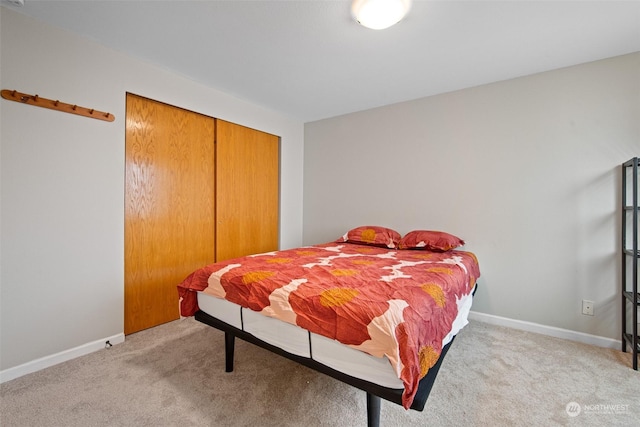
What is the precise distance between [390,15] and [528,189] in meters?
1.98

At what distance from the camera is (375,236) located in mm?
2953

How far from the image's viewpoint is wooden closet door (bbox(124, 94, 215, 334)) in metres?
2.29

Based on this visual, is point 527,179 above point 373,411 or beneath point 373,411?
above

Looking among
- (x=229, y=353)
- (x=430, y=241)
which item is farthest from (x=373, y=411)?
(x=430, y=241)

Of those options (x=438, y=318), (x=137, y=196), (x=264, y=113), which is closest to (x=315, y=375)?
(x=438, y=318)

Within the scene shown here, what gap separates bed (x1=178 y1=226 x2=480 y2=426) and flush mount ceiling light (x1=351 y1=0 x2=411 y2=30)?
162cm

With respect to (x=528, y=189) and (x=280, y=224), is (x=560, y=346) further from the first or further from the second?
(x=280, y=224)

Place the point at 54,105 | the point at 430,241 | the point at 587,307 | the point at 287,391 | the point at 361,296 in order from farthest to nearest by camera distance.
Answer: the point at 430,241
the point at 587,307
the point at 54,105
the point at 287,391
the point at 361,296

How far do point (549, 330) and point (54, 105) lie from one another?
14.2ft

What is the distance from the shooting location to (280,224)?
12.2ft

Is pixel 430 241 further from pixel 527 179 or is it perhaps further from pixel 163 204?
pixel 163 204

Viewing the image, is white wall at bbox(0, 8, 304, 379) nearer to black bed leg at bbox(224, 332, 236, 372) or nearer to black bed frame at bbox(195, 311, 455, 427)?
black bed leg at bbox(224, 332, 236, 372)

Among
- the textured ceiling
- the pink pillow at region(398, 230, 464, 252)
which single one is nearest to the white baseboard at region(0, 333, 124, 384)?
the textured ceiling

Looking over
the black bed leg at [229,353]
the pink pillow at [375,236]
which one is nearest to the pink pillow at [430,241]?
the pink pillow at [375,236]
